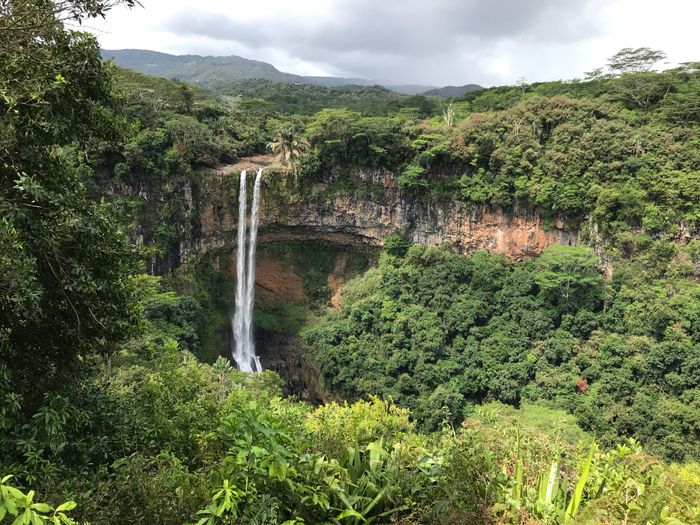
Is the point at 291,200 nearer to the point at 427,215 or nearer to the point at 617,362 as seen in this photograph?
the point at 427,215

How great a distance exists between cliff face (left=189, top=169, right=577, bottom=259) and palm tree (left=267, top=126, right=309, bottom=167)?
1.45 metres

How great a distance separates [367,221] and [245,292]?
723 cm

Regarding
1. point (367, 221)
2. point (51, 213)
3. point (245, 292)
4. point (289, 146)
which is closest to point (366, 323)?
point (367, 221)

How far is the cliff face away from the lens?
786 inches

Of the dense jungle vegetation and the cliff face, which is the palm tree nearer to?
the dense jungle vegetation

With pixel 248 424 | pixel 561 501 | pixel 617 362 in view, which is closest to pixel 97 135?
pixel 248 424

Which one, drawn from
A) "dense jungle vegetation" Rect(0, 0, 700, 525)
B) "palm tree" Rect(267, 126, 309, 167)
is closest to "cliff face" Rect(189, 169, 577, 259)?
"dense jungle vegetation" Rect(0, 0, 700, 525)

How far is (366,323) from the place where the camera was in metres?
20.2

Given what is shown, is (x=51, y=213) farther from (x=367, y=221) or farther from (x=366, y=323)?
(x=367, y=221)

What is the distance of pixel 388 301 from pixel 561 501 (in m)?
17.5

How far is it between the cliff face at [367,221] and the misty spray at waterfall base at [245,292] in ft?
2.10

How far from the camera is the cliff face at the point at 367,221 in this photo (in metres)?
20.0

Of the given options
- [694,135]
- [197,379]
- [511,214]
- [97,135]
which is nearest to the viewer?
[97,135]

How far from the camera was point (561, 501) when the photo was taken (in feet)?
9.81
